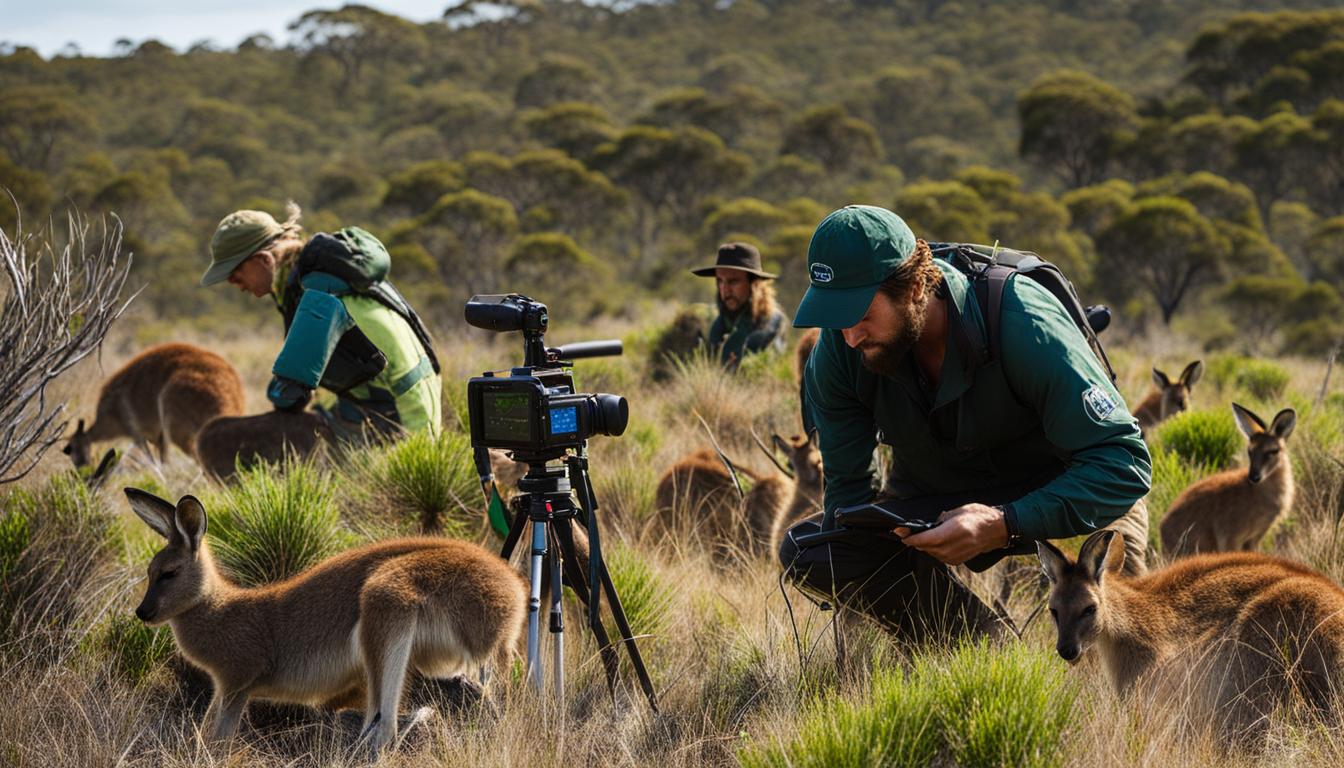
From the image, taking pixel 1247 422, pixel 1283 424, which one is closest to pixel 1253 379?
pixel 1247 422

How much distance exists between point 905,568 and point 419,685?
189 centimetres

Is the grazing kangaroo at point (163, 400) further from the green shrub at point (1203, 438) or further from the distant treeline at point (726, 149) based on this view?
the distant treeline at point (726, 149)

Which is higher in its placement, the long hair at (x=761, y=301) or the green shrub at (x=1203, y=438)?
the long hair at (x=761, y=301)

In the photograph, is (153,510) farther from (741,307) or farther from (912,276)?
Result: (741,307)

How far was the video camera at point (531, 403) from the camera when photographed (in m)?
4.14

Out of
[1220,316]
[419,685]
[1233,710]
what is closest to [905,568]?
[1233,710]

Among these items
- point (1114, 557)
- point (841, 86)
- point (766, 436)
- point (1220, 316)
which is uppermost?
point (841, 86)

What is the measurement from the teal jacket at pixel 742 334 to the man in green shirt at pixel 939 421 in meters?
6.25

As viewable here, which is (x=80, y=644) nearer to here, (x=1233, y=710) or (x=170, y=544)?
(x=170, y=544)

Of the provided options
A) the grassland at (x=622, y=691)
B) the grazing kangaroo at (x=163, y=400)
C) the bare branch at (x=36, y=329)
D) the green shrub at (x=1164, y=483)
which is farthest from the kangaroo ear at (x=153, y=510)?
the green shrub at (x=1164, y=483)

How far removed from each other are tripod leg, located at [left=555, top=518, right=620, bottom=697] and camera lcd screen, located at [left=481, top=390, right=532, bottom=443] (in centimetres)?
42

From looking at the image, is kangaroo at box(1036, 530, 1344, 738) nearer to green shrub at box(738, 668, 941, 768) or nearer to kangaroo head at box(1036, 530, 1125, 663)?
kangaroo head at box(1036, 530, 1125, 663)

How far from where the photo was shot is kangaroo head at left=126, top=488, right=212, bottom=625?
14.4 ft

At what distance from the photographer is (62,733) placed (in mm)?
4363
